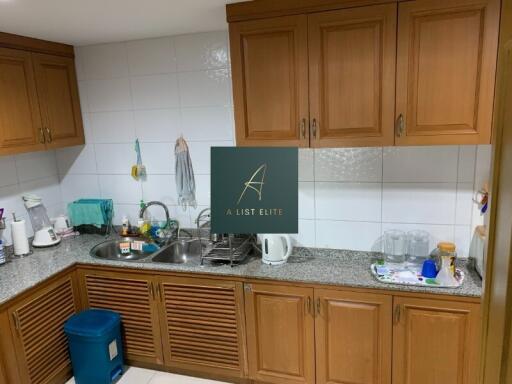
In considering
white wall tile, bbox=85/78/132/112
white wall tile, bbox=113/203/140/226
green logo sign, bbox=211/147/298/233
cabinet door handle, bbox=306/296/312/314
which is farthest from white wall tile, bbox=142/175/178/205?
cabinet door handle, bbox=306/296/312/314

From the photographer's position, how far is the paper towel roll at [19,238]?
2609 mm

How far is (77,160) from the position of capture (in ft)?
10.2

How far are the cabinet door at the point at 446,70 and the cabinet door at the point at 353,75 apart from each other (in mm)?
59

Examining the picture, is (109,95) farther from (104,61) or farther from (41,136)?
(41,136)

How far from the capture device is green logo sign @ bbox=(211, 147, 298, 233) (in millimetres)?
1826

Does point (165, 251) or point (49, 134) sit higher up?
point (49, 134)

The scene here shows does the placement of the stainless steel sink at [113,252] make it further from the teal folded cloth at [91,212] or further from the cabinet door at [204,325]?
the cabinet door at [204,325]

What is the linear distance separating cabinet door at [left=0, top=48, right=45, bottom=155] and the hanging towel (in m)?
0.89

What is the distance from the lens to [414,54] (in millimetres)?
1900

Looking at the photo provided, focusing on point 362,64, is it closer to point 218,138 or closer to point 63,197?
point 218,138

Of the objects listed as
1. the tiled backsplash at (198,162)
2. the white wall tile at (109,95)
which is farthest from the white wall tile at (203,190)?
the white wall tile at (109,95)

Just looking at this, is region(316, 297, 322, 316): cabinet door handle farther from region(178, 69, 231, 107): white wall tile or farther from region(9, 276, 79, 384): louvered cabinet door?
region(9, 276, 79, 384): louvered cabinet door

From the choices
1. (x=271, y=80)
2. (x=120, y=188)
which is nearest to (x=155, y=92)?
(x=120, y=188)

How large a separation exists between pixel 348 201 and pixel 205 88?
1.18m
